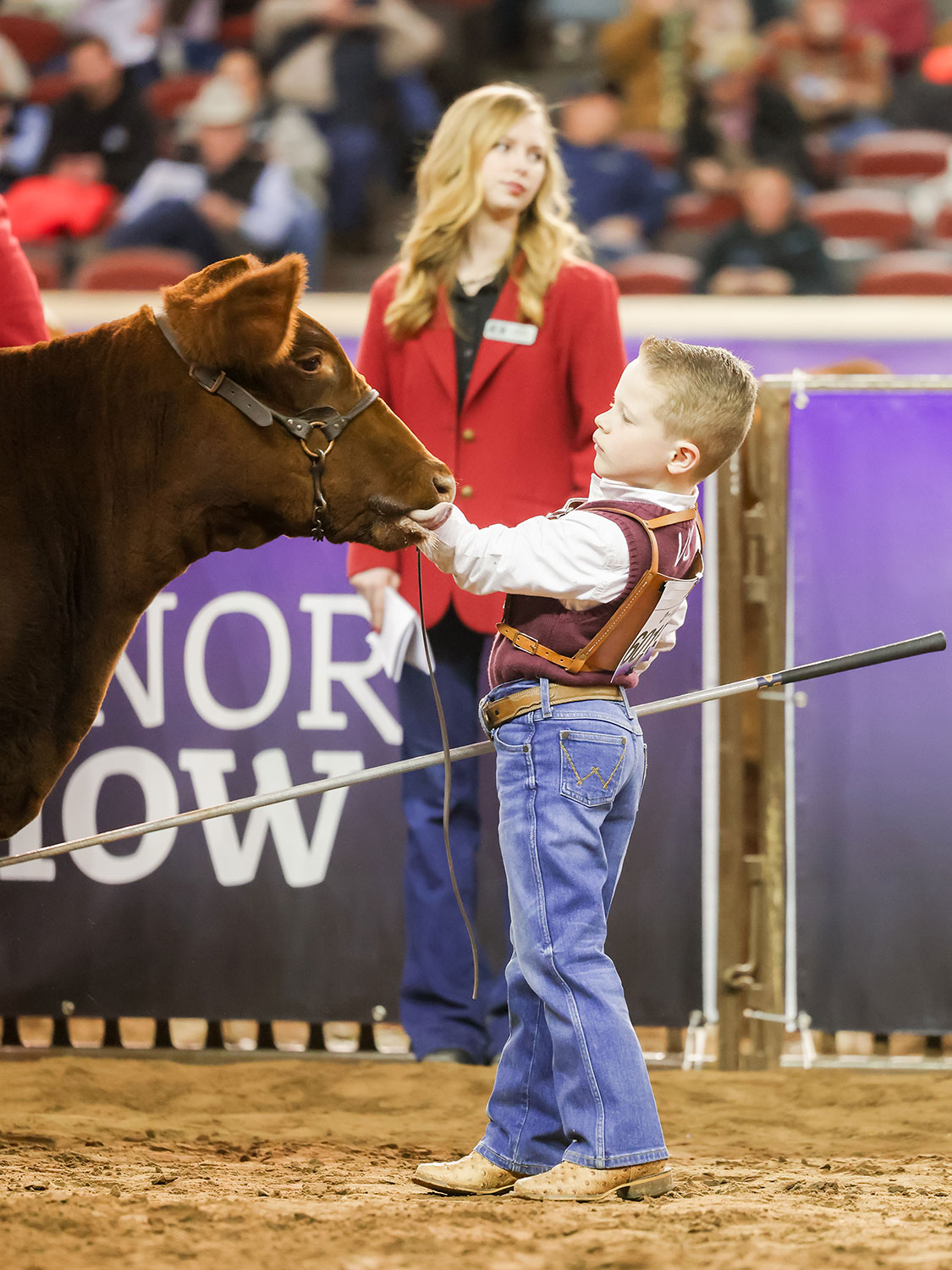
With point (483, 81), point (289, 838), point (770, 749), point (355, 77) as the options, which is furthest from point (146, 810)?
point (483, 81)

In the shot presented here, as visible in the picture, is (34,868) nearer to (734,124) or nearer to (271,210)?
(271,210)

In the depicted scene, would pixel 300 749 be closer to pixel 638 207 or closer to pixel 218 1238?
pixel 218 1238

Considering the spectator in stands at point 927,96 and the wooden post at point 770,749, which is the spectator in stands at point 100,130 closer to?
the spectator in stands at point 927,96

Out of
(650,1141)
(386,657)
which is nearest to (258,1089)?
(386,657)

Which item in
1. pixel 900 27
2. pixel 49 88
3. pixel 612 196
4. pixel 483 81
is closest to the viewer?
pixel 612 196

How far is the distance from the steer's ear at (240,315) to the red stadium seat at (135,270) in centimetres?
576

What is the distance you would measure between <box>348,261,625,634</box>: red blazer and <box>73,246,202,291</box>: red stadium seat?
16.0ft

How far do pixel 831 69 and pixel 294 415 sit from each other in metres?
8.37

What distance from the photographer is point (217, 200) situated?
889 centimetres

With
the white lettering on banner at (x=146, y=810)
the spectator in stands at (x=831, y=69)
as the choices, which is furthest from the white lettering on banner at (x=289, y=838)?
the spectator in stands at (x=831, y=69)

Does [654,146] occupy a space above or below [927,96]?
below

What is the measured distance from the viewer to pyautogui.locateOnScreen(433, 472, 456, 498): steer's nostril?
2.60 m

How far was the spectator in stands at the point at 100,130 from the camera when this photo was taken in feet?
30.9

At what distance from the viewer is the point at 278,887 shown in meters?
4.10
